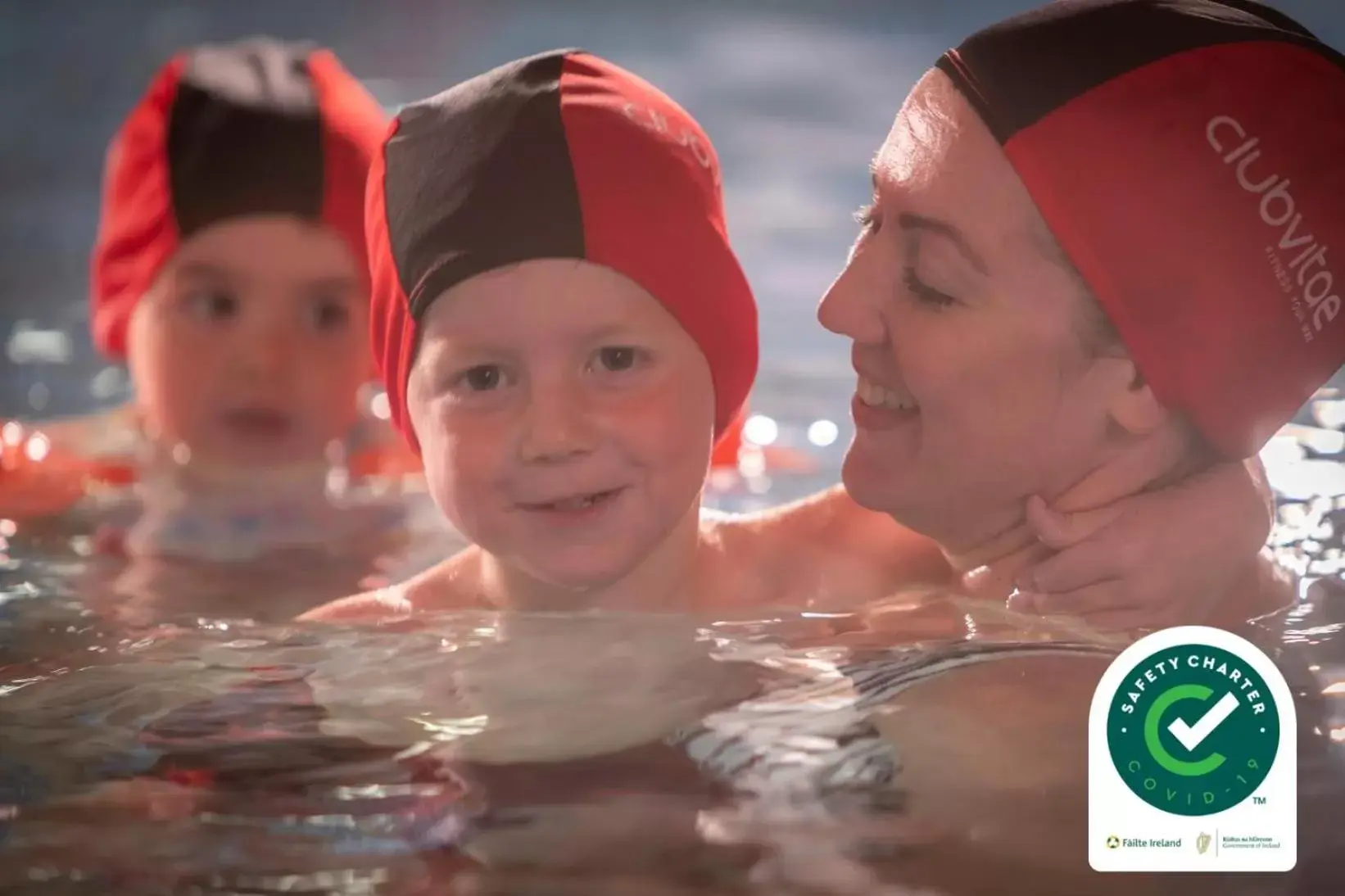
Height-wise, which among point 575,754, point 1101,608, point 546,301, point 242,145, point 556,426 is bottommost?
point 575,754

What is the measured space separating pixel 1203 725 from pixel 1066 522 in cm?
20

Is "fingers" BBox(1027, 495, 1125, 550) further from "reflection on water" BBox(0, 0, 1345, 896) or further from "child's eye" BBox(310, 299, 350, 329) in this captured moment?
"child's eye" BBox(310, 299, 350, 329)

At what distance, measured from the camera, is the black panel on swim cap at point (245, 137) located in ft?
4.85

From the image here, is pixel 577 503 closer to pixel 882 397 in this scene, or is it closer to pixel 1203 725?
pixel 882 397

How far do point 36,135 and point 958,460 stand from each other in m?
1.00

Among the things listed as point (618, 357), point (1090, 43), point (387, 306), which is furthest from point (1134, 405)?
point (387, 306)

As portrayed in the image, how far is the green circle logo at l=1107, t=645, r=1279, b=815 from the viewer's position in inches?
44.0

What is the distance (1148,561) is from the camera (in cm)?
120

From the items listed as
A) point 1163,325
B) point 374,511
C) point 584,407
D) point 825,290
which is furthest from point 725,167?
point 374,511

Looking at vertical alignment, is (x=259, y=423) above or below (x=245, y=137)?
below

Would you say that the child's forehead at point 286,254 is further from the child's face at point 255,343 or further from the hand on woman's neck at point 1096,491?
the hand on woman's neck at point 1096,491

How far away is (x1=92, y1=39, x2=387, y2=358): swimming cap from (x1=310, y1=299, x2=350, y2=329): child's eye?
6 cm

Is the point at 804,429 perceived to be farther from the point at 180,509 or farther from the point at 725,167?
the point at 180,509

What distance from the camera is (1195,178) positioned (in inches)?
44.9
